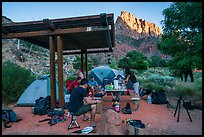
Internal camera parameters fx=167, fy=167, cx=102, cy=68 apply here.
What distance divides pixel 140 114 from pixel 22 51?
22.8 meters

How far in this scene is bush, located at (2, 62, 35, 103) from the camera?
7593 mm

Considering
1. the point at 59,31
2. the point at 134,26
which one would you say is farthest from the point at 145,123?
the point at 134,26

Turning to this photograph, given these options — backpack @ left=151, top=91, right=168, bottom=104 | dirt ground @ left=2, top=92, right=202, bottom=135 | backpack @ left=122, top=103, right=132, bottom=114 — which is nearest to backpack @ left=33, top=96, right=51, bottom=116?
dirt ground @ left=2, top=92, right=202, bottom=135

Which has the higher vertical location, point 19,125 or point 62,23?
point 62,23

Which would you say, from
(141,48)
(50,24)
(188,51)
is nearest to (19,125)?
(50,24)

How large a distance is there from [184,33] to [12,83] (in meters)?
7.86

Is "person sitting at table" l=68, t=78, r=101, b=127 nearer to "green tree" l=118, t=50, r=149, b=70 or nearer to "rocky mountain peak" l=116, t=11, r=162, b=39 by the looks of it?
"green tree" l=118, t=50, r=149, b=70

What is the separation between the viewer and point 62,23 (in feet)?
17.9

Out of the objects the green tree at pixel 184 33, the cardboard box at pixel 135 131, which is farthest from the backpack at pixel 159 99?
the cardboard box at pixel 135 131

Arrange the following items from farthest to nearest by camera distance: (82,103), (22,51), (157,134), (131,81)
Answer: (22,51), (131,81), (82,103), (157,134)

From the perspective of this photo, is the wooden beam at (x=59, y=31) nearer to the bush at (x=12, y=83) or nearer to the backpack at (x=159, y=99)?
the bush at (x=12, y=83)

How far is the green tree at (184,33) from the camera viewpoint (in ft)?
18.8

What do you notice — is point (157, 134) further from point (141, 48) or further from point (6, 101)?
point (141, 48)

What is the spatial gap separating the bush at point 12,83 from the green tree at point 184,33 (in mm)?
6864
